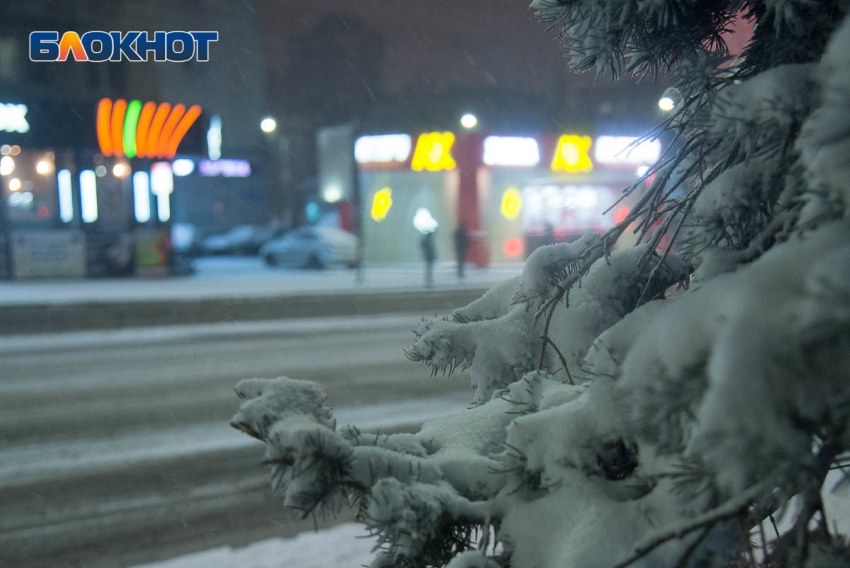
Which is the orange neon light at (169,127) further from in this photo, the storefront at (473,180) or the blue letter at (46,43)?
the storefront at (473,180)

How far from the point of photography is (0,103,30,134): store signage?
794 inches

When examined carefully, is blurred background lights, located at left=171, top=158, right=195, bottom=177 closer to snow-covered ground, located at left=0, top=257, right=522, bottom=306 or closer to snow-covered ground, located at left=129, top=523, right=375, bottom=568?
snow-covered ground, located at left=0, top=257, right=522, bottom=306

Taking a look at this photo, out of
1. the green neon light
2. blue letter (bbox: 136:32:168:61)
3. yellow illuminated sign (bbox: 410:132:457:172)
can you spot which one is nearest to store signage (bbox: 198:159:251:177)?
the green neon light

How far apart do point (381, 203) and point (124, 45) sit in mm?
12424

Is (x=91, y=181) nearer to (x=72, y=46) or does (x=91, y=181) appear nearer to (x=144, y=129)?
(x=144, y=129)

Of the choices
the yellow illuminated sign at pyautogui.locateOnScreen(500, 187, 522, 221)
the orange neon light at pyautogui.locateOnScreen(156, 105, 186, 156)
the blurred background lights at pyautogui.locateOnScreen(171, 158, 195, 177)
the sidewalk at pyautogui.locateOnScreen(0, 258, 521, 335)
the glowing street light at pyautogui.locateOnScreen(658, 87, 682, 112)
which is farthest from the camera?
the yellow illuminated sign at pyautogui.locateOnScreen(500, 187, 522, 221)

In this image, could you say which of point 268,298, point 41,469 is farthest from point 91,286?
point 41,469

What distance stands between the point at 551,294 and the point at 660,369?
914 millimetres

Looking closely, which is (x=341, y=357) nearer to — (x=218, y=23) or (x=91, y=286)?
(x=91, y=286)

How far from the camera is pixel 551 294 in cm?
196

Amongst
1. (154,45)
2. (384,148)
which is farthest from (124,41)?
(384,148)

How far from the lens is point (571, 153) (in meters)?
28.4

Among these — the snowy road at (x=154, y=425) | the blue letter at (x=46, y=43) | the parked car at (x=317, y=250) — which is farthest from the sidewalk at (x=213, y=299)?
the blue letter at (x=46, y=43)

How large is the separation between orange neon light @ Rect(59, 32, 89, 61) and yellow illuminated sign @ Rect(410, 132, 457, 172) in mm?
11779
